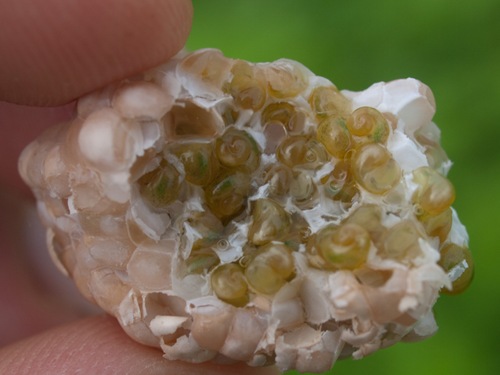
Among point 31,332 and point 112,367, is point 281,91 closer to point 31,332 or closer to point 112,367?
point 112,367

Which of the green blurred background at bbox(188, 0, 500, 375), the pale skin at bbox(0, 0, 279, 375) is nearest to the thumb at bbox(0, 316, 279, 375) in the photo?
the pale skin at bbox(0, 0, 279, 375)

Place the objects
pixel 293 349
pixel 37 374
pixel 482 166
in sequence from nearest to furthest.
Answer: pixel 293 349 → pixel 37 374 → pixel 482 166

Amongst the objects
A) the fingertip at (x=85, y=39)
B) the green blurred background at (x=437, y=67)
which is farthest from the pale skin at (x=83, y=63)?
the green blurred background at (x=437, y=67)

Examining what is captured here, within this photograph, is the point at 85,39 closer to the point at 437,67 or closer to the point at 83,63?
the point at 83,63

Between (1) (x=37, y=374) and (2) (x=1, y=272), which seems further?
(2) (x=1, y=272)

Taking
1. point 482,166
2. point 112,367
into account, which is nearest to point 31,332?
point 112,367

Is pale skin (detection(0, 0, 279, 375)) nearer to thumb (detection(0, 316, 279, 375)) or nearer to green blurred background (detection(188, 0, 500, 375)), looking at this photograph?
thumb (detection(0, 316, 279, 375))
